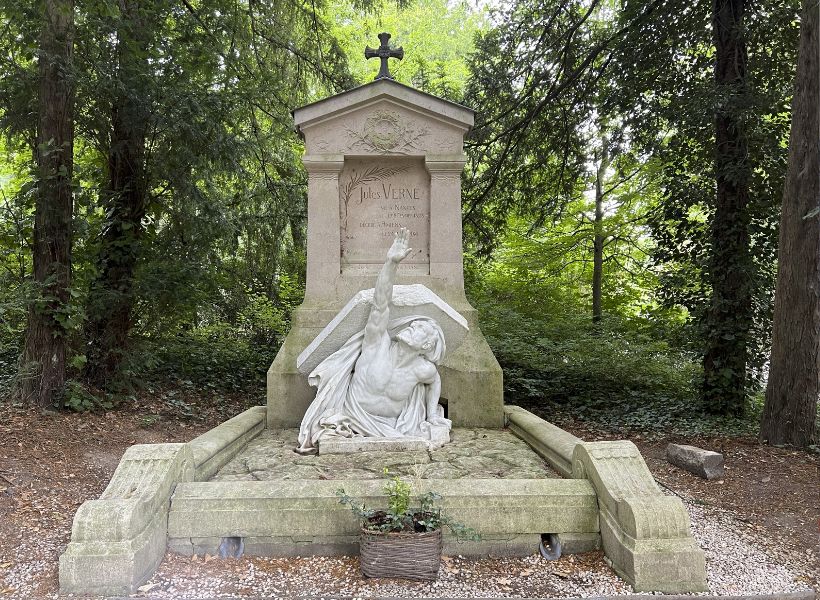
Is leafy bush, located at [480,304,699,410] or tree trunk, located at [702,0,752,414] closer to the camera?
tree trunk, located at [702,0,752,414]

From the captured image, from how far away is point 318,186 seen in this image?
7078 mm

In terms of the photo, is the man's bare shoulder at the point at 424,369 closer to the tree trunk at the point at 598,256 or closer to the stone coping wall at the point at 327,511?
the stone coping wall at the point at 327,511

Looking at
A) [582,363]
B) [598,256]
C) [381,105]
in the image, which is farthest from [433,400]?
[598,256]

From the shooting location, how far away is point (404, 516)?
3.49 metres

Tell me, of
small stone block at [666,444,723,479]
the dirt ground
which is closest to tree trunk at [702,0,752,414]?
the dirt ground

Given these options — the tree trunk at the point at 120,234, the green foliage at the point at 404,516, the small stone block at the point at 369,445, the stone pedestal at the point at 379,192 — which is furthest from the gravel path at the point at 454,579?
the tree trunk at the point at 120,234

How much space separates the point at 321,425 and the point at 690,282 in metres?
5.82

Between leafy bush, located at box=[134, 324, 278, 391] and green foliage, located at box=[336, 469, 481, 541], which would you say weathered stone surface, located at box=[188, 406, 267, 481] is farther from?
leafy bush, located at box=[134, 324, 278, 391]

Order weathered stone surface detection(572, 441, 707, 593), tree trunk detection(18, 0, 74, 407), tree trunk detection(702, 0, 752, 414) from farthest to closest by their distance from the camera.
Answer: tree trunk detection(702, 0, 752, 414) < tree trunk detection(18, 0, 74, 407) < weathered stone surface detection(572, 441, 707, 593)

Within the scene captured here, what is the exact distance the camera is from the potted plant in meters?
3.36

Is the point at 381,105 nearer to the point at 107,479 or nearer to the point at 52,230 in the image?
the point at 52,230

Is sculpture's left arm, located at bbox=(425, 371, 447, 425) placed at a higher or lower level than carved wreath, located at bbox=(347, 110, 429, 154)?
lower

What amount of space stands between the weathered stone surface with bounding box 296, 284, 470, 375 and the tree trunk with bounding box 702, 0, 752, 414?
420cm

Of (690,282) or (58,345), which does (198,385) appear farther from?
(690,282)
